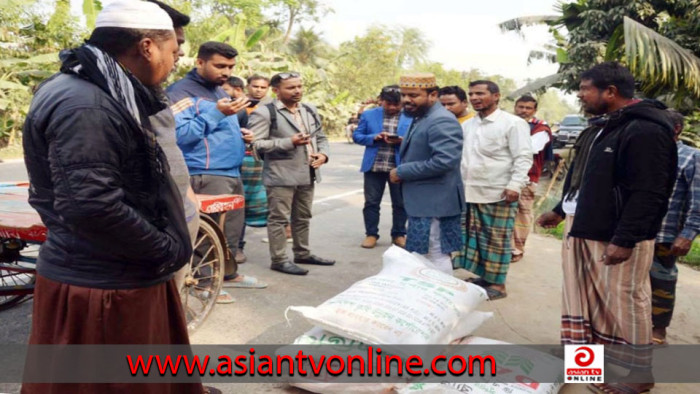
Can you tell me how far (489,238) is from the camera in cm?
453

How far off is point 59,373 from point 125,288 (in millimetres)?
332

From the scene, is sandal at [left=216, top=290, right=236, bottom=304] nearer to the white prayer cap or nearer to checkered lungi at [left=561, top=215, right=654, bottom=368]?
checkered lungi at [left=561, top=215, right=654, bottom=368]

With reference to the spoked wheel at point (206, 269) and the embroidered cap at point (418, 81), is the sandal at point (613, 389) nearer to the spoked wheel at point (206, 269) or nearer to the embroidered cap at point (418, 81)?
the embroidered cap at point (418, 81)

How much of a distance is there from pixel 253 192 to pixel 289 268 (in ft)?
3.42

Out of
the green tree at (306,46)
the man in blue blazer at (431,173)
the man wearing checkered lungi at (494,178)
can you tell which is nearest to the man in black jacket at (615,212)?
the man in blue blazer at (431,173)

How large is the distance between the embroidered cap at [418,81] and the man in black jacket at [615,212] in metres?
1.16

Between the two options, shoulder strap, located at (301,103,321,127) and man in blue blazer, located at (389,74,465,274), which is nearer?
man in blue blazer, located at (389,74,465,274)

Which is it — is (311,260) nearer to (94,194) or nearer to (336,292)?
(336,292)

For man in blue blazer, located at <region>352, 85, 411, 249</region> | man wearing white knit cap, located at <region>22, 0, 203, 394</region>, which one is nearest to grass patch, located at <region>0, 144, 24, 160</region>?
man in blue blazer, located at <region>352, 85, 411, 249</region>

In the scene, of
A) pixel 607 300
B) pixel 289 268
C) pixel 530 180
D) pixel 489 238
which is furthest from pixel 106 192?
pixel 530 180

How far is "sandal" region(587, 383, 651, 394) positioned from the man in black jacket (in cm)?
3

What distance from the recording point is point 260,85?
229 inches

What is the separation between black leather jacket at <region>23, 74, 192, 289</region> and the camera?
1559 mm

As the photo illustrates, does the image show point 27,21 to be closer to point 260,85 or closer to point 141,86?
point 260,85
